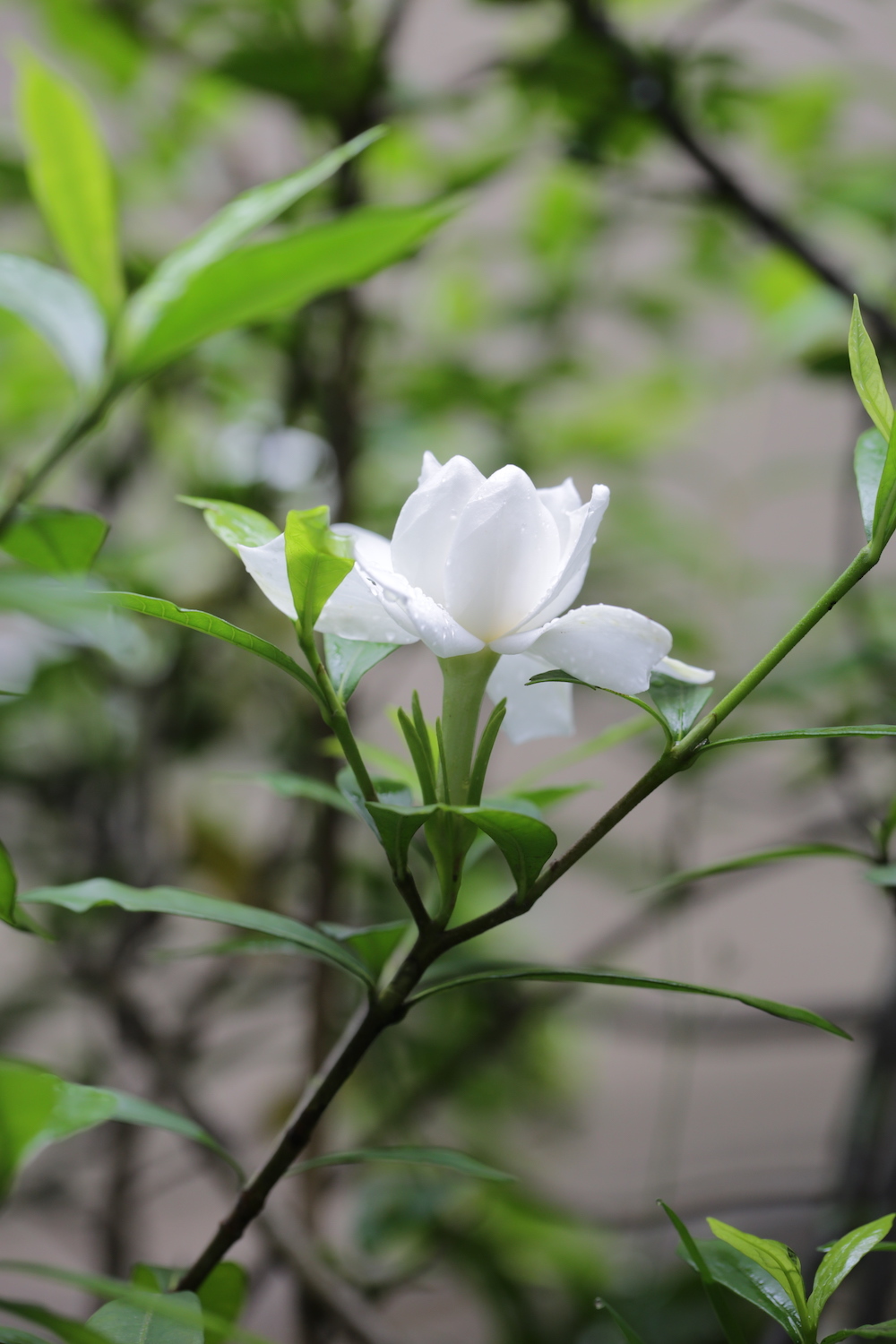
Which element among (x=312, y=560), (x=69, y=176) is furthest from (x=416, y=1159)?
(x=69, y=176)

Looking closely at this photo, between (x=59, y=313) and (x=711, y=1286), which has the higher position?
(x=59, y=313)

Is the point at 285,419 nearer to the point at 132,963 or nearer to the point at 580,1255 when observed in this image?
the point at 132,963

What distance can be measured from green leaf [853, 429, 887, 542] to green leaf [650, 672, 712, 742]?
54mm

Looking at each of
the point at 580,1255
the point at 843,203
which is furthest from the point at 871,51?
the point at 580,1255

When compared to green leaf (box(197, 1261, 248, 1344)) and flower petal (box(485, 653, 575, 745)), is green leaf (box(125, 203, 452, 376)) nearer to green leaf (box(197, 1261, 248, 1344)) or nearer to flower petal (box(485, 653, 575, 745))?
flower petal (box(485, 653, 575, 745))

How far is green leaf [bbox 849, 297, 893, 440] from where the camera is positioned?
210mm

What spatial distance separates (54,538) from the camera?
0.77 ft

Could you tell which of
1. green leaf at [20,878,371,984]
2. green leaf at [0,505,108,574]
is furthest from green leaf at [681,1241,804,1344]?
green leaf at [0,505,108,574]

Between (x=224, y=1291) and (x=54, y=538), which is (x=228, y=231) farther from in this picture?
(x=224, y=1291)

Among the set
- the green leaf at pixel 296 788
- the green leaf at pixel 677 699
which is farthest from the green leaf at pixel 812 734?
the green leaf at pixel 296 788

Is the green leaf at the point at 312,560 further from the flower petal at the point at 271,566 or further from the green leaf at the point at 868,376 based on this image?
the green leaf at the point at 868,376

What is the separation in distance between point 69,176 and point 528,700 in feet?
0.63

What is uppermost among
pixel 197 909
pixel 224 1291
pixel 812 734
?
pixel 812 734

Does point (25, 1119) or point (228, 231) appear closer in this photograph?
point (25, 1119)
